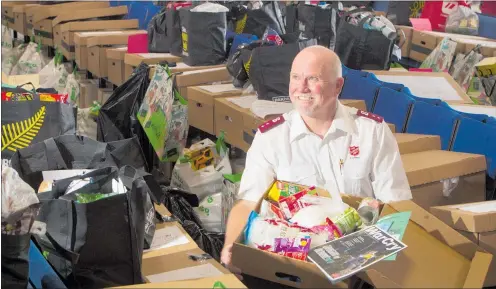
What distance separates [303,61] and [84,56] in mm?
3730

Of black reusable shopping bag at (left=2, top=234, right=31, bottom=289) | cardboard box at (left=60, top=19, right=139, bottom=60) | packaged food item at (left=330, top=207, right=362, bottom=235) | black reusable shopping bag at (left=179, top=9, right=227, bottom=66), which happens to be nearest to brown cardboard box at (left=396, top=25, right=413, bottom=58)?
black reusable shopping bag at (left=179, top=9, right=227, bottom=66)

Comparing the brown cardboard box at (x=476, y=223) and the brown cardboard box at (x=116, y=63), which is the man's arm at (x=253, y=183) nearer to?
the brown cardboard box at (x=476, y=223)

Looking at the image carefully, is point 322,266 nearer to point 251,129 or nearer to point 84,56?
point 251,129

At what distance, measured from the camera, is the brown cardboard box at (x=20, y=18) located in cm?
734

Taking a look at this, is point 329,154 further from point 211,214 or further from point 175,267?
point 211,214

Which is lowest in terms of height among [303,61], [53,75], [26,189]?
[53,75]

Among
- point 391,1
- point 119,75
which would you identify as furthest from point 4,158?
point 391,1

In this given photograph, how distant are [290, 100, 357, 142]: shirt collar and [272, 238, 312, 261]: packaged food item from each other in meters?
0.72

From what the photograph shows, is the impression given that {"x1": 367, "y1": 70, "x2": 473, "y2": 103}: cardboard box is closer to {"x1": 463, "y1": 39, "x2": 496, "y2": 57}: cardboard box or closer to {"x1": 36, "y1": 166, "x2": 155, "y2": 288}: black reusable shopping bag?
{"x1": 463, "y1": 39, "x2": 496, "y2": 57}: cardboard box

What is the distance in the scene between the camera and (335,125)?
2.73 m

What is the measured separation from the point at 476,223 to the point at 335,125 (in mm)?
704

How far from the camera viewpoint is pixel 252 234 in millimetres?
2178

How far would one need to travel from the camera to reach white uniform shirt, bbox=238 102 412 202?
8.96ft

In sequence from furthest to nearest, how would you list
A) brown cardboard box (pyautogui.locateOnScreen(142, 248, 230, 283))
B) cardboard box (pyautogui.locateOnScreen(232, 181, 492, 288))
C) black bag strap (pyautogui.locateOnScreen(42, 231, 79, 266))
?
1. brown cardboard box (pyautogui.locateOnScreen(142, 248, 230, 283))
2. black bag strap (pyautogui.locateOnScreen(42, 231, 79, 266))
3. cardboard box (pyautogui.locateOnScreen(232, 181, 492, 288))
